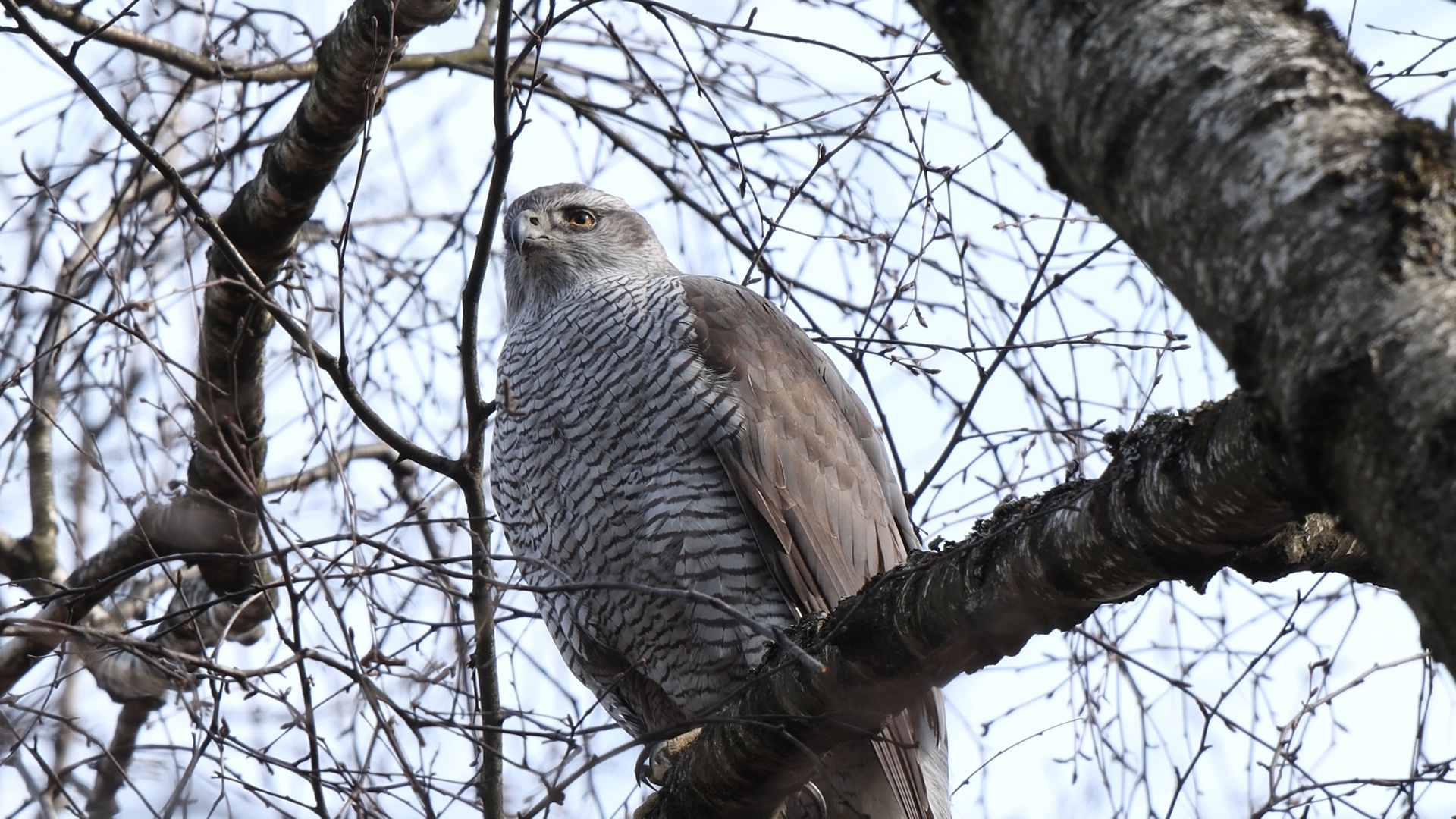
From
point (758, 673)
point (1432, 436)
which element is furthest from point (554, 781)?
point (1432, 436)

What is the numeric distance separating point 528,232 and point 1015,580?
3.31 m

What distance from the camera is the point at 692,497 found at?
4008 mm

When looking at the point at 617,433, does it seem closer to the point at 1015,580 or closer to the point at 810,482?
the point at 810,482

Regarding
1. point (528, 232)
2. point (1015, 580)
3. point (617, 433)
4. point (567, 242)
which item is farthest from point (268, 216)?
point (1015, 580)

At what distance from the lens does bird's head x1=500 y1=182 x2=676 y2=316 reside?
5113mm

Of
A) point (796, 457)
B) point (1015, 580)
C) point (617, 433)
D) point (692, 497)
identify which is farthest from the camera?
point (796, 457)

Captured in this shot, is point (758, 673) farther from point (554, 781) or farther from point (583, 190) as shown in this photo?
point (583, 190)

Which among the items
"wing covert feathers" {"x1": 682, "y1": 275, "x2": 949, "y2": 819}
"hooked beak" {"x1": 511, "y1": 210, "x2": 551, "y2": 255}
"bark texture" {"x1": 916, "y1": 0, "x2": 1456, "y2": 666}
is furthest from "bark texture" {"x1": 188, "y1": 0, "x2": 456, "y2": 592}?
"bark texture" {"x1": 916, "y1": 0, "x2": 1456, "y2": 666}

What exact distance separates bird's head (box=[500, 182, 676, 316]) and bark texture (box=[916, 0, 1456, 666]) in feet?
12.0

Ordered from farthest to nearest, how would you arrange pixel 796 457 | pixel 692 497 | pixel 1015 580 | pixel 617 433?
pixel 796 457
pixel 617 433
pixel 692 497
pixel 1015 580

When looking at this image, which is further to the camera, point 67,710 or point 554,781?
point 67,710

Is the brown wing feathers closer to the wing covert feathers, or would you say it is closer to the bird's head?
the wing covert feathers

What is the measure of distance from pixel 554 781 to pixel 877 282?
2.57 m

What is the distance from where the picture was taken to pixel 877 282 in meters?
4.59
